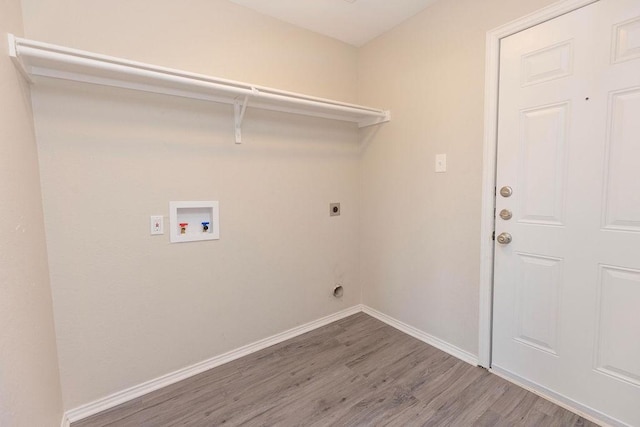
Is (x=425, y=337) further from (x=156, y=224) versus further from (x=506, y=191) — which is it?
(x=156, y=224)

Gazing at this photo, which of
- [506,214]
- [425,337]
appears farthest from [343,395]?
[506,214]

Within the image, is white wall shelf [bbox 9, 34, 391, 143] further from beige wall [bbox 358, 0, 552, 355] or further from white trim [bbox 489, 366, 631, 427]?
white trim [bbox 489, 366, 631, 427]

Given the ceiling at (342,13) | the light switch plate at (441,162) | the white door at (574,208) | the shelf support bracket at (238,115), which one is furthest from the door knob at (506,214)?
the shelf support bracket at (238,115)

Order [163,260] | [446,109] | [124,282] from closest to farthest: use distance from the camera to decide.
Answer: [124,282], [163,260], [446,109]

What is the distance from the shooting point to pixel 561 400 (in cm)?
156

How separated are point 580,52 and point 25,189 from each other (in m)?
2.61

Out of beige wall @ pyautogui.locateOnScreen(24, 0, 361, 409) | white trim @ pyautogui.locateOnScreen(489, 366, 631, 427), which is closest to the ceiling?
beige wall @ pyautogui.locateOnScreen(24, 0, 361, 409)

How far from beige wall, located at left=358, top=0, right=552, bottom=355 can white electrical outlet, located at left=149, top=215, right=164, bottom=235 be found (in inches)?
66.3

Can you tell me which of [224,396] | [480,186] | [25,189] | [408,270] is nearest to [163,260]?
[25,189]

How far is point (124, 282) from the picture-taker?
5.37 feet

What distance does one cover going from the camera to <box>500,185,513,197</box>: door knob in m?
1.70

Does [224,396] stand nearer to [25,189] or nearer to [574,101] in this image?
[25,189]

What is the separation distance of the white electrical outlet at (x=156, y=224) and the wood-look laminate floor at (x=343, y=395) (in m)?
0.97

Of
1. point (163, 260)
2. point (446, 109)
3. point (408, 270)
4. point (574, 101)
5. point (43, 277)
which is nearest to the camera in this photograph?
point (43, 277)
